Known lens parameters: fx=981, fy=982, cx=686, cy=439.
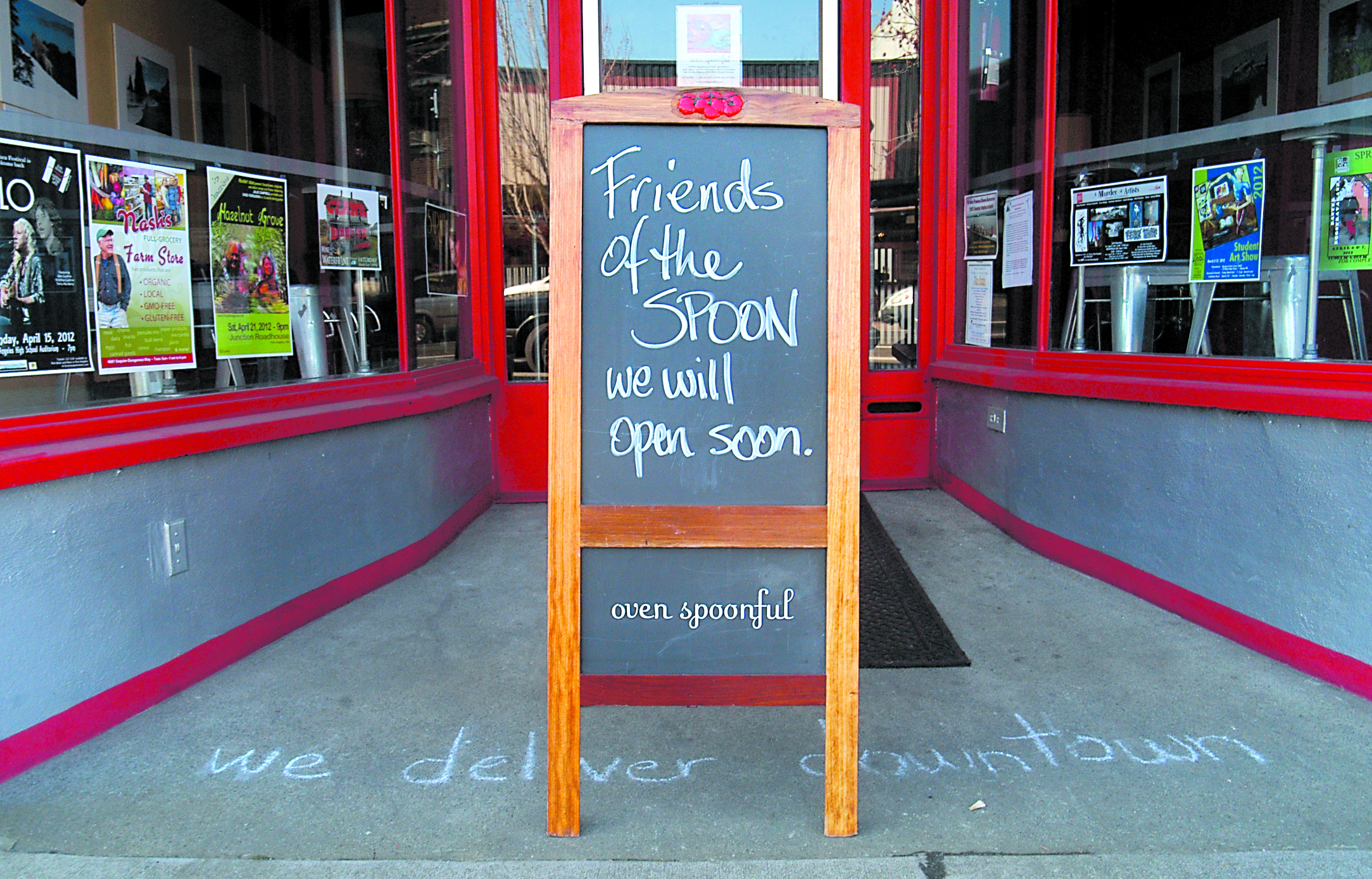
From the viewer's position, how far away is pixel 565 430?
252cm

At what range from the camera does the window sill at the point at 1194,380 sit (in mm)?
3469

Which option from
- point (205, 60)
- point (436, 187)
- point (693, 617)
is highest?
point (205, 60)

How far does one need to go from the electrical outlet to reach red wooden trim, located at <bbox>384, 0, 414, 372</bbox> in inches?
70.5

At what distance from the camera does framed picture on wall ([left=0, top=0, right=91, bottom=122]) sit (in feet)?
10.8

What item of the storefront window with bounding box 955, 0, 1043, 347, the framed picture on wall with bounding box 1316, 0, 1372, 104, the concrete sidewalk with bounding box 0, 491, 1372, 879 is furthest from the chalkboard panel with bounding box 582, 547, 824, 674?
the storefront window with bounding box 955, 0, 1043, 347

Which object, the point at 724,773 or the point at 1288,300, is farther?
the point at 1288,300

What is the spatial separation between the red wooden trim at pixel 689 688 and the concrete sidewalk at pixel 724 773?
35cm

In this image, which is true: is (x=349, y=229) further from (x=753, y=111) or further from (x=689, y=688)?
(x=689, y=688)

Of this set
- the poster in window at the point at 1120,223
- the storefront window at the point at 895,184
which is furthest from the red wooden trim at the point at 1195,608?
the poster in window at the point at 1120,223

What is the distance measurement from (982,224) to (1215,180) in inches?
67.4

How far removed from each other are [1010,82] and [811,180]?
11.8 ft

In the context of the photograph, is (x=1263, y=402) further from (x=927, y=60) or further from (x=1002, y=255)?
(x=927, y=60)

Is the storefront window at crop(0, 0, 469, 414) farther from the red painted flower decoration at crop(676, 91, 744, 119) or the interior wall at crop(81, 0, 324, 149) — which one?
the red painted flower decoration at crop(676, 91, 744, 119)

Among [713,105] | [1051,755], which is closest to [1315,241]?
[1051,755]
